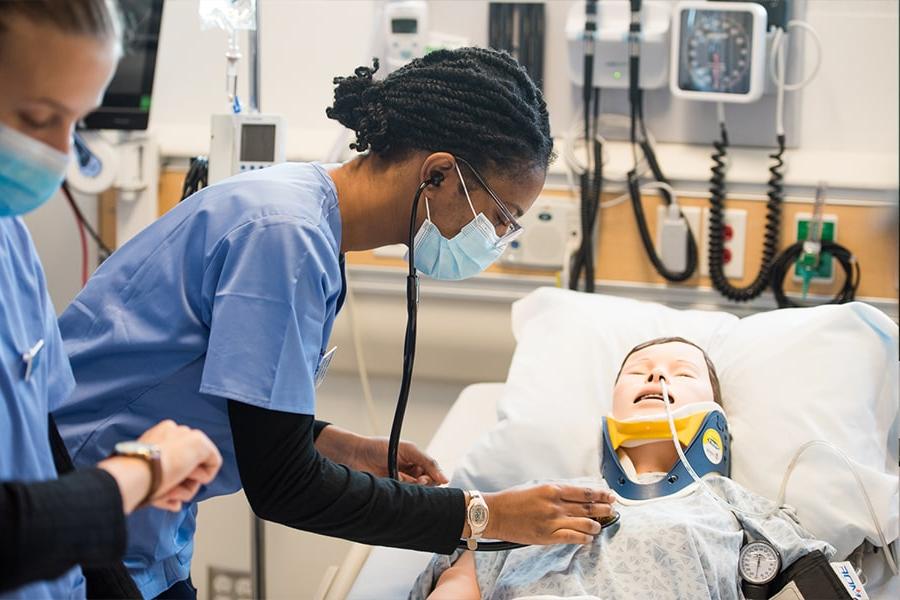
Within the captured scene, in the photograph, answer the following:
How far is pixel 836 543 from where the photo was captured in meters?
1.74

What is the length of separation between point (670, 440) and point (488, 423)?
0.54 m

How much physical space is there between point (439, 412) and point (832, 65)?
47.1 inches

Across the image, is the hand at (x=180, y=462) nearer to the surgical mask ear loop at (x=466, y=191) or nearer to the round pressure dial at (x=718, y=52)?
the surgical mask ear loop at (x=466, y=191)

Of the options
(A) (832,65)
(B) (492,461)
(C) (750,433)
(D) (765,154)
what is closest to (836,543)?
(C) (750,433)

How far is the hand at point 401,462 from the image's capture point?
163cm

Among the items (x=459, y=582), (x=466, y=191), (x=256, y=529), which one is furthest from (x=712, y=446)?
(x=256, y=529)

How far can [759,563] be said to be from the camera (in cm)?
160

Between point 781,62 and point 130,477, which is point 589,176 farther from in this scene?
point 130,477

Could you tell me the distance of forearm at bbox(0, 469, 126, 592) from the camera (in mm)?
801

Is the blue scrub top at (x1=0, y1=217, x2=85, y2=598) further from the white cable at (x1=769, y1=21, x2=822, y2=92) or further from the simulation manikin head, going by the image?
the white cable at (x1=769, y1=21, x2=822, y2=92)

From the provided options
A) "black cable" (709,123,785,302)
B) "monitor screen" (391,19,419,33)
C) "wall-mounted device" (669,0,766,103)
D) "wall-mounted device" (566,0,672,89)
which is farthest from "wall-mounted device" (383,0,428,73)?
"black cable" (709,123,785,302)

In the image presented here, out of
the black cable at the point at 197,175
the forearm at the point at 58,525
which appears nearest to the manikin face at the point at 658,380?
the black cable at the point at 197,175

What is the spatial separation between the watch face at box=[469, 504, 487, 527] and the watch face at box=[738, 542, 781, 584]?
0.48 meters

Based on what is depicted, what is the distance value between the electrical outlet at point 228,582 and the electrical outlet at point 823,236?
1435mm
